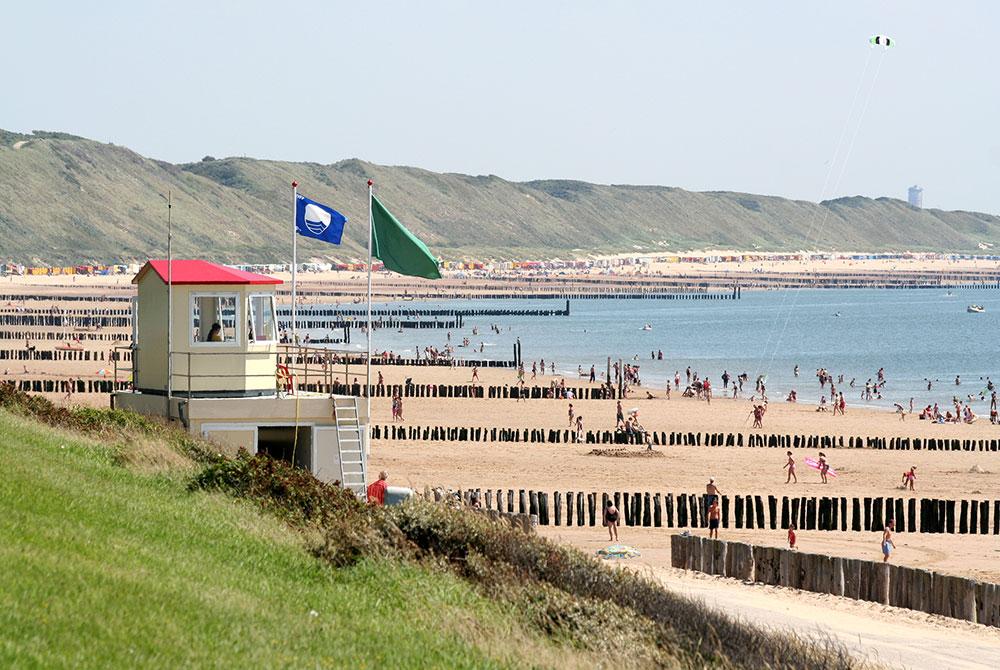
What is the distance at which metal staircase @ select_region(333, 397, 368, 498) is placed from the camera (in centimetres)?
2255

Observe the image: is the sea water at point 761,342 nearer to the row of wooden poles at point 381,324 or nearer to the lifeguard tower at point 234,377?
the row of wooden poles at point 381,324

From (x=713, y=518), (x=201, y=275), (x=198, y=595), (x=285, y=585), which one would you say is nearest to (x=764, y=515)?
(x=713, y=518)

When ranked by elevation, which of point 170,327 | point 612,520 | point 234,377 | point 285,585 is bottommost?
point 612,520

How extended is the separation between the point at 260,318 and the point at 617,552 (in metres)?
8.06

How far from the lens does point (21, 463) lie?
635 inches

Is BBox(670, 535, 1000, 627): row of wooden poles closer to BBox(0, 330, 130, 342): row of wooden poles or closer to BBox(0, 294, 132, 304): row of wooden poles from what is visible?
BBox(0, 330, 130, 342): row of wooden poles

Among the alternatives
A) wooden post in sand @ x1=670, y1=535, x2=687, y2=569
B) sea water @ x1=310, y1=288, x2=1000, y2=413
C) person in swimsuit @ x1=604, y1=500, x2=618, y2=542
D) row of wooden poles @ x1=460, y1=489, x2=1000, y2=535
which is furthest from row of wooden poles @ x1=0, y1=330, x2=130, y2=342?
wooden post in sand @ x1=670, y1=535, x2=687, y2=569

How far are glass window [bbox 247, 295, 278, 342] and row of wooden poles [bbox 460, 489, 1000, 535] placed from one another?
30.4 ft

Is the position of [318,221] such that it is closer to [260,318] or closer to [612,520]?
[260,318]

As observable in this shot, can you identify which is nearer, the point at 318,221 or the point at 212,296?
the point at 212,296

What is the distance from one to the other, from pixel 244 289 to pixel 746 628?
9966mm

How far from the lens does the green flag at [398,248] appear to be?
23.9 metres

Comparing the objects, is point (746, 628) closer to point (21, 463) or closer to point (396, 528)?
point (396, 528)

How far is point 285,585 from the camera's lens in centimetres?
1331
